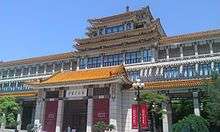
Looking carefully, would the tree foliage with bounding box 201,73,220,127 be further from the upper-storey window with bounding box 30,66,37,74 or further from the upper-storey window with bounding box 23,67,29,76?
the upper-storey window with bounding box 23,67,29,76

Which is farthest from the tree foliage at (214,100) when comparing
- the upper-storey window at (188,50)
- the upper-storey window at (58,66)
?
the upper-storey window at (58,66)

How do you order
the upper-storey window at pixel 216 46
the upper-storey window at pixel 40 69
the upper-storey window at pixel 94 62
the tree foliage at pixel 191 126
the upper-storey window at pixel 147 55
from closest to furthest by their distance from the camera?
1. the tree foliage at pixel 191 126
2. the upper-storey window at pixel 216 46
3. the upper-storey window at pixel 147 55
4. the upper-storey window at pixel 94 62
5. the upper-storey window at pixel 40 69

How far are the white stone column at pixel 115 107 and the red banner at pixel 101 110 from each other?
1.67 feet

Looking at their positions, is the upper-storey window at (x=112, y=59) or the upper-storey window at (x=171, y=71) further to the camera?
the upper-storey window at (x=112, y=59)

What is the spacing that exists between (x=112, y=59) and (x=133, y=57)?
3134 millimetres

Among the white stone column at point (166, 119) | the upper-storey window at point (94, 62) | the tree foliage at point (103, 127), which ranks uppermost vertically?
the upper-storey window at point (94, 62)

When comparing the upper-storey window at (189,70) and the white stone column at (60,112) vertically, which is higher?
the upper-storey window at (189,70)

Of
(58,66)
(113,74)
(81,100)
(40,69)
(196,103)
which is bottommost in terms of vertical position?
(196,103)

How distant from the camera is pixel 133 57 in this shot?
4141 centimetres

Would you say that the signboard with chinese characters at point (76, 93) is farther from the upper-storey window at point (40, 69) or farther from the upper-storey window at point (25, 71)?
the upper-storey window at point (25, 71)

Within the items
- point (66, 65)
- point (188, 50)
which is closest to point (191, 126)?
point (188, 50)

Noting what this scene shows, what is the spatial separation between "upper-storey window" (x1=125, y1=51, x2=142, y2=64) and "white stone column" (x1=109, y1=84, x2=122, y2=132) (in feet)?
42.4

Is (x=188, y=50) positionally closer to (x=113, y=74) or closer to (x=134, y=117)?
(x=113, y=74)

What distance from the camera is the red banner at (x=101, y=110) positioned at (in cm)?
2843
